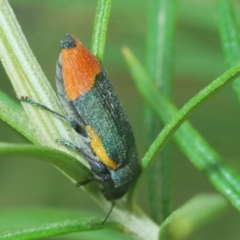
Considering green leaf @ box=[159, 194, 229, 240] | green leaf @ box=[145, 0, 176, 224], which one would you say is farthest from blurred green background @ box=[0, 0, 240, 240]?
green leaf @ box=[159, 194, 229, 240]

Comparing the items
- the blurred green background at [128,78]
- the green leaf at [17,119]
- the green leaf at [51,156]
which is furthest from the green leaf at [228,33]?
the blurred green background at [128,78]

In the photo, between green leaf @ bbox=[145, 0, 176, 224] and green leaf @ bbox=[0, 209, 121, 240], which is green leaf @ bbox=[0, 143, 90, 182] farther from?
green leaf @ bbox=[145, 0, 176, 224]

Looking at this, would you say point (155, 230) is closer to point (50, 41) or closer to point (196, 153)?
point (196, 153)

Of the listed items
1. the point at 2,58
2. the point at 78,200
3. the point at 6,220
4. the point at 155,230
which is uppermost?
the point at 2,58

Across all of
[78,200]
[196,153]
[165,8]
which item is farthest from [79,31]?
[196,153]

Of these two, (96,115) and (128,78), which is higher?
(96,115)

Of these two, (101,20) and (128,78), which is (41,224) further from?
(128,78)

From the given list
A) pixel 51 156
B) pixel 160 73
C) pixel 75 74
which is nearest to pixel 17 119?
pixel 51 156
